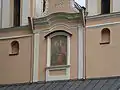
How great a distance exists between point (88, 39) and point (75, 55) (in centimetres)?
75

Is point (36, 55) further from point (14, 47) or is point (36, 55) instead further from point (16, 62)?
point (14, 47)

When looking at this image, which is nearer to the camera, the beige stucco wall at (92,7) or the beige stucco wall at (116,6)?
the beige stucco wall at (116,6)

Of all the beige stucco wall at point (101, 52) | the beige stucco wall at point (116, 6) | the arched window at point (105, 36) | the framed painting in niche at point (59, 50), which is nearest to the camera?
the beige stucco wall at point (101, 52)

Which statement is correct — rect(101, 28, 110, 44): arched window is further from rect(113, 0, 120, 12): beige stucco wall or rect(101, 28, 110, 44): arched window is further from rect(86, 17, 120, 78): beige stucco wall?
rect(113, 0, 120, 12): beige stucco wall

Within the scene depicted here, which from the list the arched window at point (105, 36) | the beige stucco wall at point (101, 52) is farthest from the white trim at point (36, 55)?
the arched window at point (105, 36)

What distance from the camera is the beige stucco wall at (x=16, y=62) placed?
18.3m

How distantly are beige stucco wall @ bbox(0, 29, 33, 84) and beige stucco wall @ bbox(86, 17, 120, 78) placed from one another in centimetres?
249

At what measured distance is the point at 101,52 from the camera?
16.9 m

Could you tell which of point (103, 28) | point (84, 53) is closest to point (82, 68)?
point (84, 53)

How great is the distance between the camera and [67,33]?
17625mm

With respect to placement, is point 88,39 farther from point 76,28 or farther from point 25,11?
point 25,11

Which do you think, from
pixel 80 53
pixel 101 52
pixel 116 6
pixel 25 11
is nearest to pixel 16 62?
pixel 25 11

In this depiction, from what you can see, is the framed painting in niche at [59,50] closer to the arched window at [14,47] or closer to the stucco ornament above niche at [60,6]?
the stucco ornament above niche at [60,6]

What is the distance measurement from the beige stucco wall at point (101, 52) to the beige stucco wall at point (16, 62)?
249 cm
